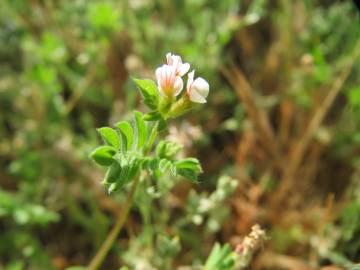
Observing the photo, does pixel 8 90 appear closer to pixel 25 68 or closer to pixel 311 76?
pixel 25 68

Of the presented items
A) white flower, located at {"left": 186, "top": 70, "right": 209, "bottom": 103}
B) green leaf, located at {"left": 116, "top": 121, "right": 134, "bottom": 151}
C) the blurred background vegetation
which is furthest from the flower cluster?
the blurred background vegetation

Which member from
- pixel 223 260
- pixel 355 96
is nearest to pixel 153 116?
pixel 223 260

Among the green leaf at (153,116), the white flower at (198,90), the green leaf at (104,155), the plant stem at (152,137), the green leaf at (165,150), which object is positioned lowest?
the green leaf at (104,155)

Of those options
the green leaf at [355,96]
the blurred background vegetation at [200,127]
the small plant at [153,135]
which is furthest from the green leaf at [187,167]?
the green leaf at [355,96]

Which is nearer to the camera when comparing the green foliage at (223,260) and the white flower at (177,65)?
the white flower at (177,65)

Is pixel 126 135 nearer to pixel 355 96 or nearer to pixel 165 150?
pixel 165 150

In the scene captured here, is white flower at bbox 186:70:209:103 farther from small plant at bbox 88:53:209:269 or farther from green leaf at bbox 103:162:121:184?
green leaf at bbox 103:162:121:184

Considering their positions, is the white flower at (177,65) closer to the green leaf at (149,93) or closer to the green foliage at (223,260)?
the green leaf at (149,93)
